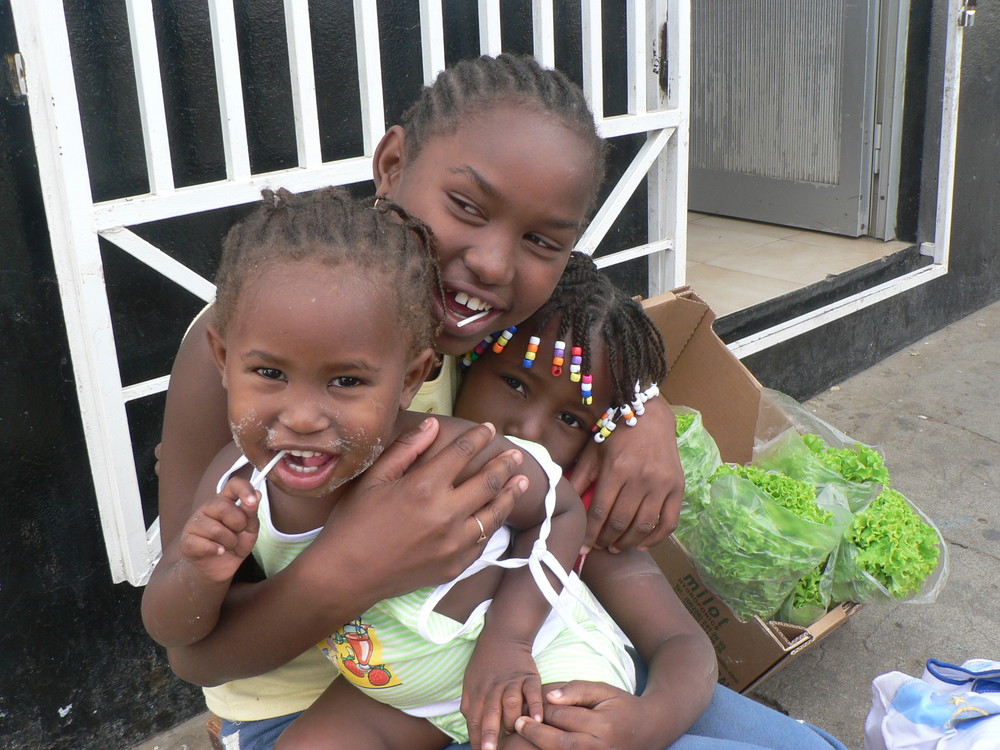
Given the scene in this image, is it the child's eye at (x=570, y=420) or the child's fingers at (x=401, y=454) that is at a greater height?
the child's fingers at (x=401, y=454)

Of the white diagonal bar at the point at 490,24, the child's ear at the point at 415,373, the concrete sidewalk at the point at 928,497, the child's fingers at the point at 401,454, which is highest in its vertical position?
the white diagonal bar at the point at 490,24

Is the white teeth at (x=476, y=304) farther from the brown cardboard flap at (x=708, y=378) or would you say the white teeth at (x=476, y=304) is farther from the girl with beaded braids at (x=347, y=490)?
the brown cardboard flap at (x=708, y=378)

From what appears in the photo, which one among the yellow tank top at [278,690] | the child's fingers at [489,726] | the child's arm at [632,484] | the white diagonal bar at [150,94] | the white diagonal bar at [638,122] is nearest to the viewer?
the child's fingers at [489,726]

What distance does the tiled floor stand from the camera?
173 inches

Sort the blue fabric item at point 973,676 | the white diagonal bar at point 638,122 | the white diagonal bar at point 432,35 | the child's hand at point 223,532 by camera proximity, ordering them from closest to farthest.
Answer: the child's hand at point 223,532
the blue fabric item at point 973,676
the white diagonal bar at point 432,35
the white diagonal bar at point 638,122

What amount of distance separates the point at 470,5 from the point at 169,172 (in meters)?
1.13

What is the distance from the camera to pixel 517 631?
136 cm

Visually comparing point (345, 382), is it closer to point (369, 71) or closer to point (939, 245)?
point (369, 71)

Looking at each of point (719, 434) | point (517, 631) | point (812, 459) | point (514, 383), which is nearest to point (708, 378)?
point (719, 434)

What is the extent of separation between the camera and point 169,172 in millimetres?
2195

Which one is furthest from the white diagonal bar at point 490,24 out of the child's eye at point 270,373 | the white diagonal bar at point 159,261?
the child's eye at point 270,373

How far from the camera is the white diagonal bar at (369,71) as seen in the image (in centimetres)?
244

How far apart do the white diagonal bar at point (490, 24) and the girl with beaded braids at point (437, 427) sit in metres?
1.23

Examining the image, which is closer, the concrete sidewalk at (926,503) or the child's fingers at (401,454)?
the child's fingers at (401,454)
